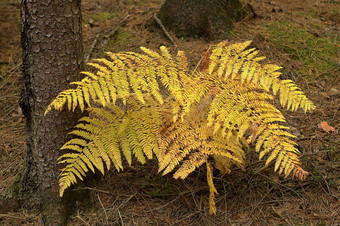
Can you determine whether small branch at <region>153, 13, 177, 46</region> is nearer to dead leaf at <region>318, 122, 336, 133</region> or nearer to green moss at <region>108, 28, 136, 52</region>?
green moss at <region>108, 28, 136, 52</region>

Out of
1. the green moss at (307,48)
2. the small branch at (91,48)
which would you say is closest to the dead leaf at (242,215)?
the green moss at (307,48)

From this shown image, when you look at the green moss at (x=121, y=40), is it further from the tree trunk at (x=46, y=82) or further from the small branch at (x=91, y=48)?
the tree trunk at (x=46, y=82)

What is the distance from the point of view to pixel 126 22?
16.8 feet

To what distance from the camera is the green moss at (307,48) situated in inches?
152

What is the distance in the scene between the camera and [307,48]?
417 cm

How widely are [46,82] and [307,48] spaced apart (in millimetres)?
3645

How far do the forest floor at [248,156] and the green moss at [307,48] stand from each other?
14 millimetres

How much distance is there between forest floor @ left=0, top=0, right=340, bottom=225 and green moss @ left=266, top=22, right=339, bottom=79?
14 mm

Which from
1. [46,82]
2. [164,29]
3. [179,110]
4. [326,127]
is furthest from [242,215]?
[164,29]

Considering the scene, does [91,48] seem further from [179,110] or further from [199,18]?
[179,110]

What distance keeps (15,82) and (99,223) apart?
9.42 ft

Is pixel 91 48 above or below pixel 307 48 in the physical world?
below

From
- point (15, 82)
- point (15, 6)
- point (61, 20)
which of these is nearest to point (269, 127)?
point (61, 20)

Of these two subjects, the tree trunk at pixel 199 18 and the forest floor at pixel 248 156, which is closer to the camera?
the forest floor at pixel 248 156
